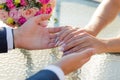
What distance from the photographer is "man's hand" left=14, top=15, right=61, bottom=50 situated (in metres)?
1.30

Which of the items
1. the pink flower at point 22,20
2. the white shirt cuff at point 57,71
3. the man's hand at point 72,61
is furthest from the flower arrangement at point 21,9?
the white shirt cuff at point 57,71

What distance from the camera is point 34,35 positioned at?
1322 millimetres

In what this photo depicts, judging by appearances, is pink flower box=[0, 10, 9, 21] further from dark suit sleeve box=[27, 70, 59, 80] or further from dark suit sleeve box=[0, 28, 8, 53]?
dark suit sleeve box=[27, 70, 59, 80]

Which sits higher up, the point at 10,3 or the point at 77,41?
the point at 10,3

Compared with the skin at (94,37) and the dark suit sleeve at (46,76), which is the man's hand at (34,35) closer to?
the skin at (94,37)

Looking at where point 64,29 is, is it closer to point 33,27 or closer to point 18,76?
point 33,27

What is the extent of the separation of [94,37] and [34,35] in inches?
9.4

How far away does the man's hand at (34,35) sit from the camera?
1304 millimetres

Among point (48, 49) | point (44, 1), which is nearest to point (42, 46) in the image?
point (48, 49)

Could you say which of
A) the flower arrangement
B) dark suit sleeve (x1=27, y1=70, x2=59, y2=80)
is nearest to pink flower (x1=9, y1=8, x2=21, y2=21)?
the flower arrangement

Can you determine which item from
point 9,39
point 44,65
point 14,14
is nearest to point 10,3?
point 14,14

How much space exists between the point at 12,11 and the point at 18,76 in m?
0.26

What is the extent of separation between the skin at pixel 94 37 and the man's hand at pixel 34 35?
46mm

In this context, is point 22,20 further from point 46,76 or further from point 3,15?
point 46,76
